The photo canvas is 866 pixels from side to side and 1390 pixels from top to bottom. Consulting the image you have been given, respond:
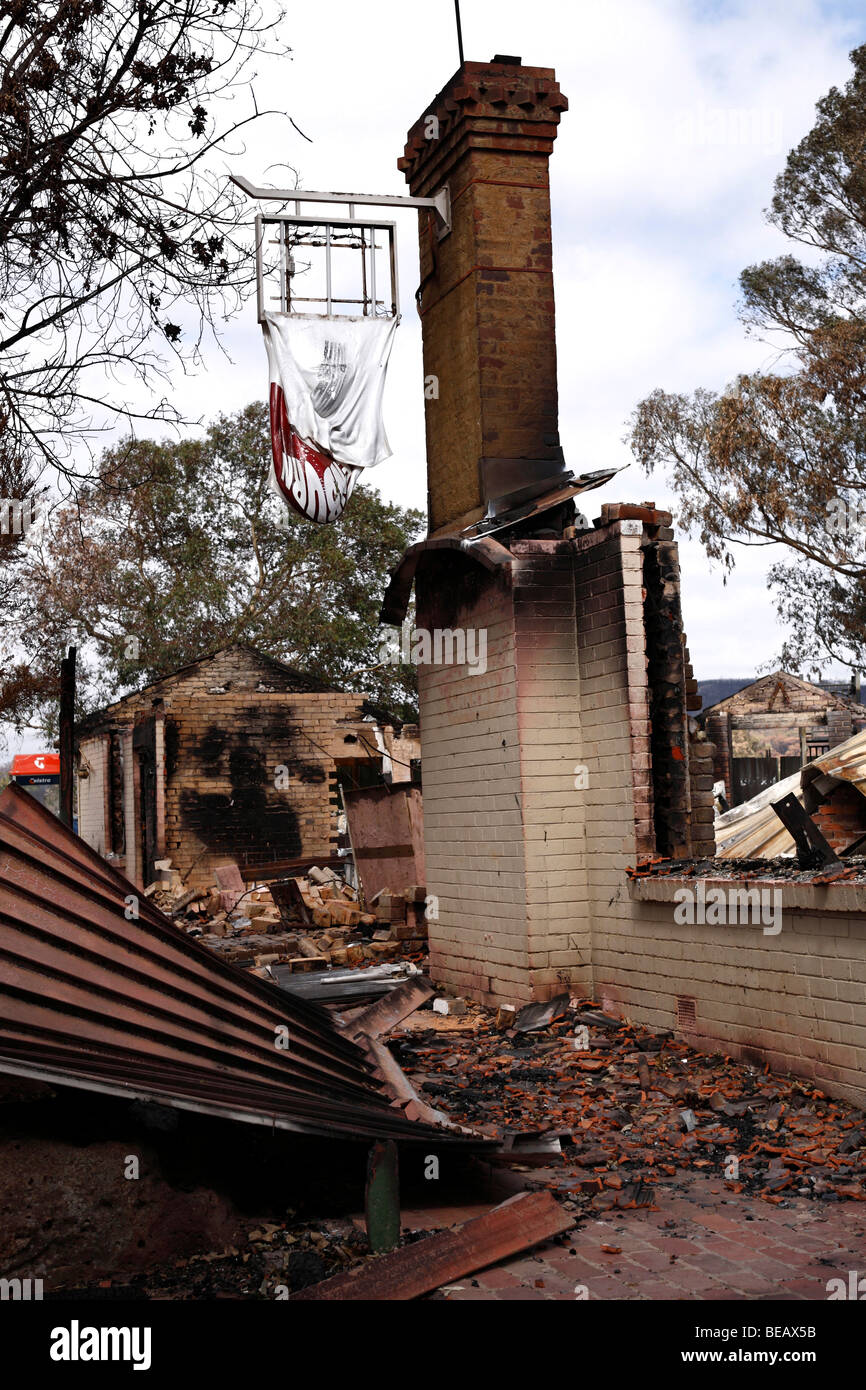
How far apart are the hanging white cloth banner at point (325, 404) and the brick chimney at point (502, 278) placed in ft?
2.33

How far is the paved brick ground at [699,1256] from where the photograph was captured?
3842mm

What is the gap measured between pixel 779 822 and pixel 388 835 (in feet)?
15.0

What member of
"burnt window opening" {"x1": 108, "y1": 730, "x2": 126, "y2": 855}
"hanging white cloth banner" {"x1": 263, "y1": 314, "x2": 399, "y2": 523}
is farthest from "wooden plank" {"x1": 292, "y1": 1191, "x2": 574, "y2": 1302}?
"burnt window opening" {"x1": 108, "y1": 730, "x2": 126, "y2": 855}

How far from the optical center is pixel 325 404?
958 centimetres

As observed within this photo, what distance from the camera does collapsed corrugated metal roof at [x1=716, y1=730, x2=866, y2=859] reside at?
33.3 ft

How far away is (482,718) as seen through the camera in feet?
29.7

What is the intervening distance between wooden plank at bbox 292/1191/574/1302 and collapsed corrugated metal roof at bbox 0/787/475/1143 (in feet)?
1.34

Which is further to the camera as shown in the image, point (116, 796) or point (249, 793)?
point (116, 796)

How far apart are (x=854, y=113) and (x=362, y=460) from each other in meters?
20.3

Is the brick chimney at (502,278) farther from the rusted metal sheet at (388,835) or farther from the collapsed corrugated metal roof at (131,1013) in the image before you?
the collapsed corrugated metal roof at (131,1013)

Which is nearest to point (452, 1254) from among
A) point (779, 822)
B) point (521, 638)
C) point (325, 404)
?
point (521, 638)

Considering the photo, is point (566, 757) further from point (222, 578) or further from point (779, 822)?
point (222, 578)

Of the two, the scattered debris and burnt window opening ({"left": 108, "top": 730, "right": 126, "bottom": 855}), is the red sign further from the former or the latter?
the scattered debris

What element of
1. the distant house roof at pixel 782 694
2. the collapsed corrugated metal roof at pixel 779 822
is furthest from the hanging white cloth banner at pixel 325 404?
the distant house roof at pixel 782 694
